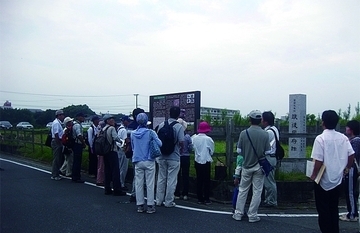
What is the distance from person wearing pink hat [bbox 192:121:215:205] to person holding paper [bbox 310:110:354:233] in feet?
9.54

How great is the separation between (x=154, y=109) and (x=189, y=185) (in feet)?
11.1

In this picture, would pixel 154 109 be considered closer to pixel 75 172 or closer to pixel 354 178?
pixel 75 172

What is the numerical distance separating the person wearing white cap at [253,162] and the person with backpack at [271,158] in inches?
28.4

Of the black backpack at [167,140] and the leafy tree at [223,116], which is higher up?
the leafy tree at [223,116]

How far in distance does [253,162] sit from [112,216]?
Result: 2559mm

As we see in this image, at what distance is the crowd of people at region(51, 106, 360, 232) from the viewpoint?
570 cm

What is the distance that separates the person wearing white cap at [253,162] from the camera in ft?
22.8

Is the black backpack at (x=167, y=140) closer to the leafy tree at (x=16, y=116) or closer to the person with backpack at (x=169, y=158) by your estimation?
the person with backpack at (x=169, y=158)

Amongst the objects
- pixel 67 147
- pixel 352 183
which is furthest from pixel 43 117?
pixel 352 183

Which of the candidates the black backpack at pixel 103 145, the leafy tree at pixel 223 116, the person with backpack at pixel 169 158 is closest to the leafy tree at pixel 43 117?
the leafy tree at pixel 223 116

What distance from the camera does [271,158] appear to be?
26.2 ft

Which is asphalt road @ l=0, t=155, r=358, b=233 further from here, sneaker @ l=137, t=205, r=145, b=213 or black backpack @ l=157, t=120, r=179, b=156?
black backpack @ l=157, t=120, r=179, b=156

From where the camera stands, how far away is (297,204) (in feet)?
28.1

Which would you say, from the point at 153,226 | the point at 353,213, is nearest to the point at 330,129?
the point at 353,213
